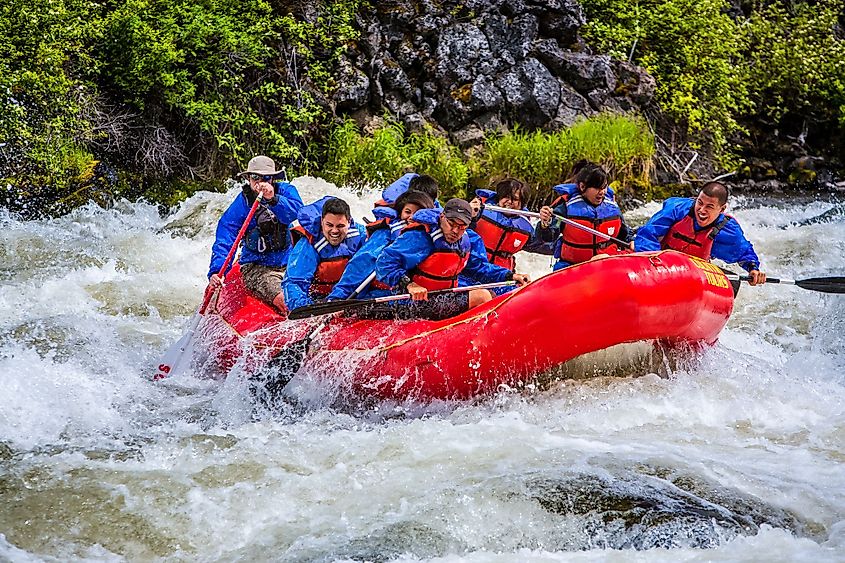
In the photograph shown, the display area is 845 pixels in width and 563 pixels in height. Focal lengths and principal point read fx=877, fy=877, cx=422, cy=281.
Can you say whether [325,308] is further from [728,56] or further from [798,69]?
[798,69]

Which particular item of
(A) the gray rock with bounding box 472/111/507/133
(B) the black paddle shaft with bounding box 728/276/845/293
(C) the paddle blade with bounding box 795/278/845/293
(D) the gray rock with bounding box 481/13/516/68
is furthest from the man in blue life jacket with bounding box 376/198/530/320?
(D) the gray rock with bounding box 481/13/516/68

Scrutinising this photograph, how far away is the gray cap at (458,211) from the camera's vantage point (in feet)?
14.9

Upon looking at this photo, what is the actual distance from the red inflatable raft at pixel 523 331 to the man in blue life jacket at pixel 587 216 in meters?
0.90

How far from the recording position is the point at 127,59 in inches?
379

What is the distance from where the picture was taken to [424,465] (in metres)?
3.90

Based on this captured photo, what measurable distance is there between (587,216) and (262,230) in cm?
209

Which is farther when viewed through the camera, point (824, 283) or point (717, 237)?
point (717, 237)

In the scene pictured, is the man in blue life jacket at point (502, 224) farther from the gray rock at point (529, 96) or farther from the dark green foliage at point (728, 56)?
the dark green foliage at point (728, 56)

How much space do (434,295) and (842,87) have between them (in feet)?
38.8

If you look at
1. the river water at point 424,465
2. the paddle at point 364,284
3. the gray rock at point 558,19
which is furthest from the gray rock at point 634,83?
the paddle at point 364,284

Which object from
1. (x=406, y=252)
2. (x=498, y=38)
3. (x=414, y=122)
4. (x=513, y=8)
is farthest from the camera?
(x=513, y=8)

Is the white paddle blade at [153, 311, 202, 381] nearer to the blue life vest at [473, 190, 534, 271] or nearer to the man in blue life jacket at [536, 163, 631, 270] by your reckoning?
the blue life vest at [473, 190, 534, 271]

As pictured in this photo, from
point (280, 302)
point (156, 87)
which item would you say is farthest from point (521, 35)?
point (280, 302)

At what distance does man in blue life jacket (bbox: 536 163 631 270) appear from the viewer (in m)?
5.59
